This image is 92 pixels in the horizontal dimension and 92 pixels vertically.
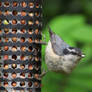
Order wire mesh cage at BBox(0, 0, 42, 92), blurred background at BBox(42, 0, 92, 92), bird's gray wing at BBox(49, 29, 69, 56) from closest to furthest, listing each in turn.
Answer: wire mesh cage at BBox(0, 0, 42, 92), bird's gray wing at BBox(49, 29, 69, 56), blurred background at BBox(42, 0, 92, 92)

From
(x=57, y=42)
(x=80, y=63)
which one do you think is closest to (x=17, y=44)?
(x=57, y=42)

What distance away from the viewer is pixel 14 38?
6.32 metres

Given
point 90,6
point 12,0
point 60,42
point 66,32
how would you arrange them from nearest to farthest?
point 12,0, point 60,42, point 66,32, point 90,6

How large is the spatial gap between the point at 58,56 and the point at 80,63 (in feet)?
2.77

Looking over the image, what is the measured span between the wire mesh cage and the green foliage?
85cm

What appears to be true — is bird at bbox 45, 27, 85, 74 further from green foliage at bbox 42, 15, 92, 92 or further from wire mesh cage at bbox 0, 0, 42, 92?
wire mesh cage at bbox 0, 0, 42, 92

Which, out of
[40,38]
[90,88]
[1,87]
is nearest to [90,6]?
[90,88]

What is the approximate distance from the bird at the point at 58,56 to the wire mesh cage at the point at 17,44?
513 millimetres

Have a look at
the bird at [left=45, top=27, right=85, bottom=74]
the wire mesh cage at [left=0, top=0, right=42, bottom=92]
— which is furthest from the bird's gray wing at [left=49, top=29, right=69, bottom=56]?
the wire mesh cage at [left=0, top=0, right=42, bottom=92]

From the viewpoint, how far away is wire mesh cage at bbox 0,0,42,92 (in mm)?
6301

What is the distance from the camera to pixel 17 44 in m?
6.32

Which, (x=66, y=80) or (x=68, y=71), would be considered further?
(x=66, y=80)

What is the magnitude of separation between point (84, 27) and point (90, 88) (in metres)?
1.08

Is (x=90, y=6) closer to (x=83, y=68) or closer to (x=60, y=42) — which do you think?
(x=83, y=68)
